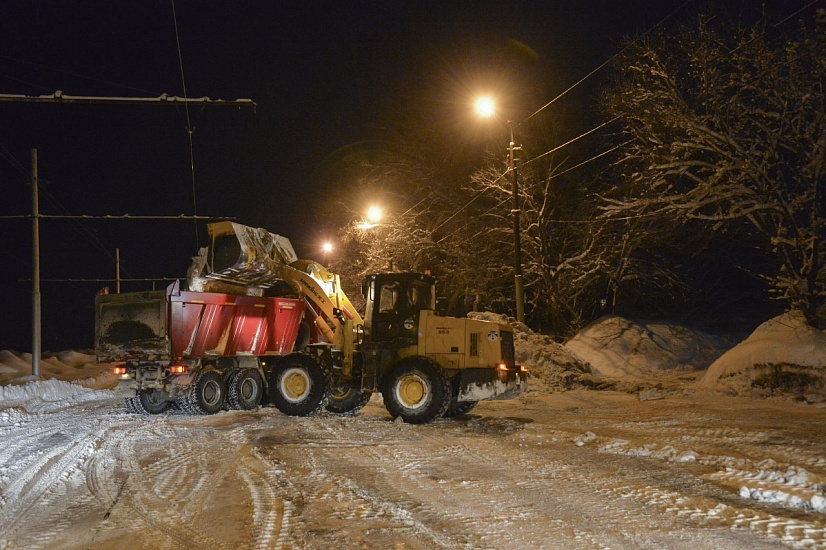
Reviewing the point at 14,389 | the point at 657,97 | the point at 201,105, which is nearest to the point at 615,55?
the point at 657,97

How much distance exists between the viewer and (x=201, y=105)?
41.7 ft

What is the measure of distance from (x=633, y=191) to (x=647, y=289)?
990cm

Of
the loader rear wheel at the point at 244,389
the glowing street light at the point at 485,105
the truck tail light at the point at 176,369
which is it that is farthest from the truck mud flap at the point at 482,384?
the glowing street light at the point at 485,105

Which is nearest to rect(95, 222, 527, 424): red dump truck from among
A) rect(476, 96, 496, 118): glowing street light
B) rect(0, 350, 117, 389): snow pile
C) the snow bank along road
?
the snow bank along road

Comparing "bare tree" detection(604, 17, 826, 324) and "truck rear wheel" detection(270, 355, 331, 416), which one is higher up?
"bare tree" detection(604, 17, 826, 324)

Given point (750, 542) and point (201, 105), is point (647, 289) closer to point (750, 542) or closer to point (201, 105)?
point (201, 105)

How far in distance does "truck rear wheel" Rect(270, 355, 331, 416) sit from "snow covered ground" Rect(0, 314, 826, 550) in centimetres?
35

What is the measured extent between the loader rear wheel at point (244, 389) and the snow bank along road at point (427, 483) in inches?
90.0

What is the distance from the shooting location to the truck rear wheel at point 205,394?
15406mm

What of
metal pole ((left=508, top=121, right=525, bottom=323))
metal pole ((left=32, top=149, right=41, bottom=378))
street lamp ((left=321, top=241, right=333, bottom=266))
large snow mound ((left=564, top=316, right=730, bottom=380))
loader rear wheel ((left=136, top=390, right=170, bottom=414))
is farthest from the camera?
street lamp ((left=321, top=241, right=333, bottom=266))

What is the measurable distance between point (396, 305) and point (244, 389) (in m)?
4.41

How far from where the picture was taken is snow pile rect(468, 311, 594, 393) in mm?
19391

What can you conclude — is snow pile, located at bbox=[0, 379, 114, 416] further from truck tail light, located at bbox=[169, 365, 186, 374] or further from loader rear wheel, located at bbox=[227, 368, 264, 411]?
loader rear wheel, located at bbox=[227, 368, 264, 411]

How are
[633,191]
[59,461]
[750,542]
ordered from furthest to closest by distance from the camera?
[633,191] → [59,461] → [750,542]
